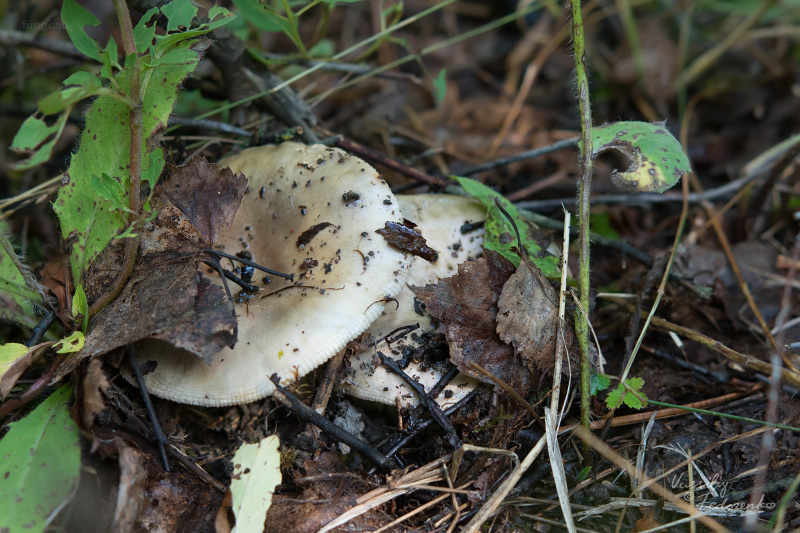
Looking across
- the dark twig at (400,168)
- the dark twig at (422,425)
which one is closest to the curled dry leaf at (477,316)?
the dark twig at (422,425)

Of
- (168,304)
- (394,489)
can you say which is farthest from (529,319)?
(168,304)

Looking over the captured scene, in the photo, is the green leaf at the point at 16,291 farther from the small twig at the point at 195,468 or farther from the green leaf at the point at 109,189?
the small twig at the point at 195,468

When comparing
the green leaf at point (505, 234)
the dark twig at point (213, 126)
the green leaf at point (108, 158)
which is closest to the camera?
the green leaf at point (108, 158)

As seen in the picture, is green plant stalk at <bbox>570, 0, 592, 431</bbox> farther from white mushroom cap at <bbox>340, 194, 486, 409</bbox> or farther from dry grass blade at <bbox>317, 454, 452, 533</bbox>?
dry grass blade at <bbox>317, 454, 452, 533</bbox>

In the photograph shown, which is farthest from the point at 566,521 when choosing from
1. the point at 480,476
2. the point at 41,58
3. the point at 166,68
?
the point at 41,58

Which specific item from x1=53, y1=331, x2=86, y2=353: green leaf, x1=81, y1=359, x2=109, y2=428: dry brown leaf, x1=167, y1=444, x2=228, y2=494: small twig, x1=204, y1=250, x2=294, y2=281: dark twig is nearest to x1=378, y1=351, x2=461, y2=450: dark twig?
x1=204, y1=250, x2=294, y2=281: dark twig

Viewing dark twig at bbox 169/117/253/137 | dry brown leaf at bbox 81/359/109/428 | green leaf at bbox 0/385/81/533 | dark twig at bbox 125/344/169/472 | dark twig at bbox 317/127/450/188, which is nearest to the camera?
green leaf at bbox 0/385/81/533

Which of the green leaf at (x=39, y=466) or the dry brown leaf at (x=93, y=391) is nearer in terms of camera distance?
the green leaf at (x=39, y=466)

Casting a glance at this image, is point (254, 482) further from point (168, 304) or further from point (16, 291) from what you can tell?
point (16, 291)
